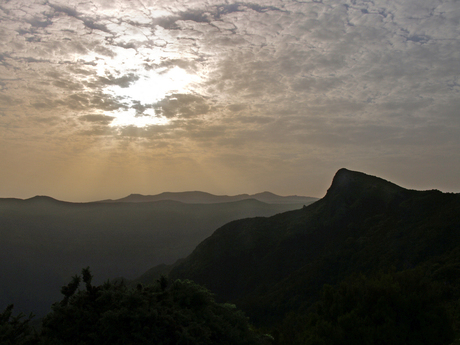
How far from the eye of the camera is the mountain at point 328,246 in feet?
179

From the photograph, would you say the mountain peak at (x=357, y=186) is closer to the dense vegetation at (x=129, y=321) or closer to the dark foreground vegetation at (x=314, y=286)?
the dark foreground vegetation at (x=314, y=286)

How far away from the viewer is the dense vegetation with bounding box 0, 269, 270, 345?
13.2 m

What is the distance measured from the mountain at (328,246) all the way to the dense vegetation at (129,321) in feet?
108

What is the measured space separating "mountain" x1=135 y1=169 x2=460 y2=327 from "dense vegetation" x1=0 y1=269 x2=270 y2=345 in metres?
32.8

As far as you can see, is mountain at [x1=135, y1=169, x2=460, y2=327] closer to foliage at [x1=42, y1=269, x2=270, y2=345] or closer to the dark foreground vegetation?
the dark foreground vegetation

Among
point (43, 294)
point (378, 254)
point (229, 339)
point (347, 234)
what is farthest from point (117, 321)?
point (43, 294)

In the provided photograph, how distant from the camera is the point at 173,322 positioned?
14.0 meters

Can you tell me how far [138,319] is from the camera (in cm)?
1362

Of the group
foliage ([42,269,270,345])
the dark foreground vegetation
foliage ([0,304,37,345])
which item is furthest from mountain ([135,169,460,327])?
foliage ([0,304,37,345])

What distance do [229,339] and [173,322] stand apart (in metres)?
3.62

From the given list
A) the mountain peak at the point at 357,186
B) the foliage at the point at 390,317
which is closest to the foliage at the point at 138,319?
the foliage at the point at 390,317

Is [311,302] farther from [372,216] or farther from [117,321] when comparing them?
[117,321]

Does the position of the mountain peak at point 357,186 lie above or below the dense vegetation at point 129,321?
above

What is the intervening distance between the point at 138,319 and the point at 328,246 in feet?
239
